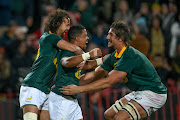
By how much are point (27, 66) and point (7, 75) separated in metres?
1.43

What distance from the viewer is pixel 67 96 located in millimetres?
5805

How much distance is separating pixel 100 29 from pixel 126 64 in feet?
17.9

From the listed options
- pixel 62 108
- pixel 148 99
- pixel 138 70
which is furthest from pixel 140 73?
pixel 62 108

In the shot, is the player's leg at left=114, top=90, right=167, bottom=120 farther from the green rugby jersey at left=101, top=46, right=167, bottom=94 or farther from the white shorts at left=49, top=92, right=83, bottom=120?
the white shorts at left=49, top=92, right=83, bottom=120

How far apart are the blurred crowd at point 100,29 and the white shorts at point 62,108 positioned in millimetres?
3684

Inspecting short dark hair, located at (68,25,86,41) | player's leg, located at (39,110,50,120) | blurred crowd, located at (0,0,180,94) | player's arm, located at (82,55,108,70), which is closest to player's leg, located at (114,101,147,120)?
player's arm, located at (82,55,108,70)

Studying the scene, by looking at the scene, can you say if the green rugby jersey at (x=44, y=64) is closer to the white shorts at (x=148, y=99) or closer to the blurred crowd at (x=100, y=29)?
the white shorts at (x=148, y=99)

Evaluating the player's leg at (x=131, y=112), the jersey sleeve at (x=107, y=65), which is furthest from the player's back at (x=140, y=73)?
the jersey sleeve at (x=107, y=65)

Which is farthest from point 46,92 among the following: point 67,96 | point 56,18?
point 56,18

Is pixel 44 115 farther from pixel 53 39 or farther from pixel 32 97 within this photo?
pixel 53 39

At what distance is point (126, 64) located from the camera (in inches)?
232

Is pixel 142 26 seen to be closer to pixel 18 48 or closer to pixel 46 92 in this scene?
pixel 18 48

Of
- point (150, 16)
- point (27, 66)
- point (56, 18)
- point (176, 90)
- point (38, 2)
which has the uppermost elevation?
point (38, 2)

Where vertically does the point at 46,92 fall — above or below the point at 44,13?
below
